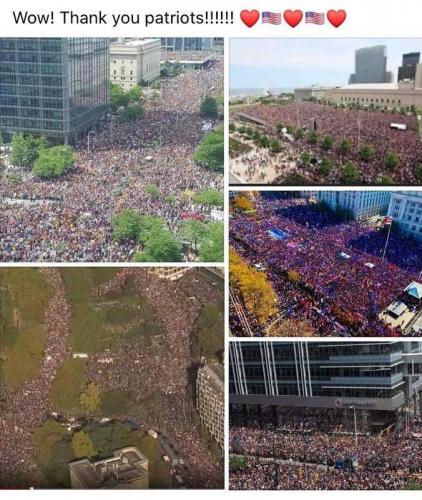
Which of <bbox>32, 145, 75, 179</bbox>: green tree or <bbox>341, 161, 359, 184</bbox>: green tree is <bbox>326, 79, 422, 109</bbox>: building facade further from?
<bbox>32, 145, 75, 179</bbox>: green tree

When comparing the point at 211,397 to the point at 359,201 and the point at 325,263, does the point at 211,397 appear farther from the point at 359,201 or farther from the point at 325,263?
the point at 359,201

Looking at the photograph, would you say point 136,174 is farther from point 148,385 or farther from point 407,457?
point 407,457

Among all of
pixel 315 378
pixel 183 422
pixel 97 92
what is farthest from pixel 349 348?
pixel 97 92

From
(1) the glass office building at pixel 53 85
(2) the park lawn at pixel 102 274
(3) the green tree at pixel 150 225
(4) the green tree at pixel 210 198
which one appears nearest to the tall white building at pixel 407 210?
(4) the green tree at pixel 210 198
